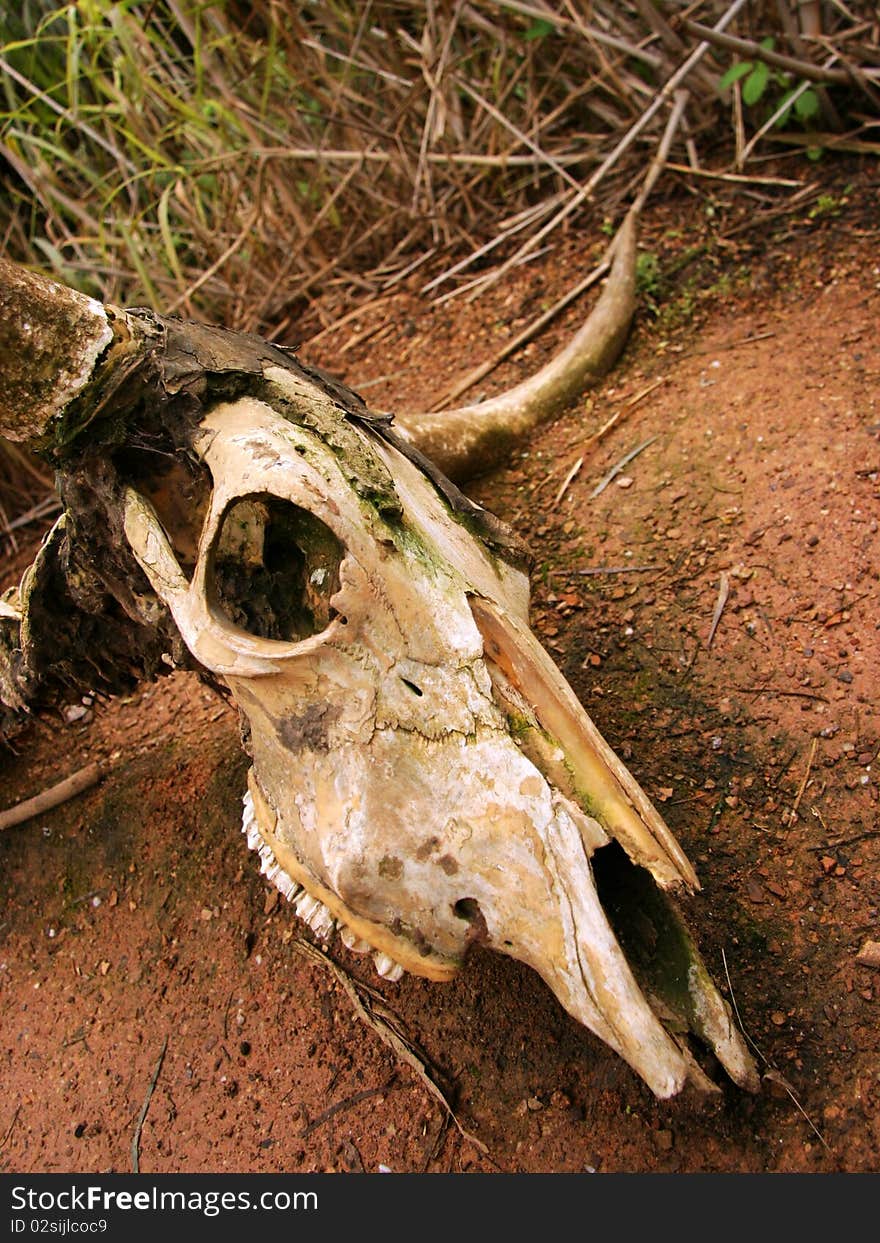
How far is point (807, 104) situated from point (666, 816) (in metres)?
2.66

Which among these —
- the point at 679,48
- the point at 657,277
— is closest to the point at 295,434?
the point at 657,277

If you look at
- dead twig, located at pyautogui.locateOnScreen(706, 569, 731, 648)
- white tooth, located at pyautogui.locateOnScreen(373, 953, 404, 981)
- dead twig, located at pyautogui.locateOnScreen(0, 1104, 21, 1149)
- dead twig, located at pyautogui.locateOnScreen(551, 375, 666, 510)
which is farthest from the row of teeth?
dead twig, located at pyautogui.locateOnScreen(551, 375, 666, 510)

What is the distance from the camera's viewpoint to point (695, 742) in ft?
7.34

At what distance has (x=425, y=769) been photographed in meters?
1.67

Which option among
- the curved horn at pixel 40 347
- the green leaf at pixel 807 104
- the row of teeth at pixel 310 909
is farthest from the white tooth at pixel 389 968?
the green leaf at pixel 807 104

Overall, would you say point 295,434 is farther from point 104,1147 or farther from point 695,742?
point 104,1147

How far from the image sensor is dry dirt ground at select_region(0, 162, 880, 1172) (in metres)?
1.83

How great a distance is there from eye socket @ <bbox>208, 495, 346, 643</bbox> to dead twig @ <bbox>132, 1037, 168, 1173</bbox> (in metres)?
1.05

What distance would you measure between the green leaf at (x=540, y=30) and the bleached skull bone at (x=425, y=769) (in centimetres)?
261

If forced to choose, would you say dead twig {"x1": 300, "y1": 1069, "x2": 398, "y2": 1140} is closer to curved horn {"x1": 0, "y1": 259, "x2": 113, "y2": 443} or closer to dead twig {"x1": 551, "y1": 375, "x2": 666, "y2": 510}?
curved horn {"x1": 0, "y1": 259, "x2": 113, "y2": 443}

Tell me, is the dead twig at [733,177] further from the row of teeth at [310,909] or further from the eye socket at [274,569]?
the row of teeth at [310,909]

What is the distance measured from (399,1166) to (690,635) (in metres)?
1.32

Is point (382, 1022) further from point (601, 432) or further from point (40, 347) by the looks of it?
point (601, 432)

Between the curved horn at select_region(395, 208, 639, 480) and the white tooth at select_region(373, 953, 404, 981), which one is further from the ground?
the white tooth at select_region(373, 953, 404, 981)
